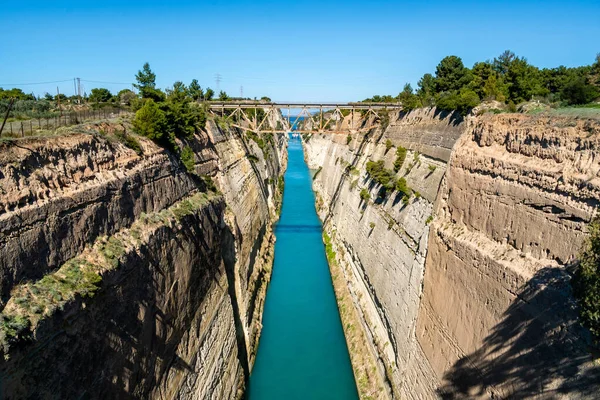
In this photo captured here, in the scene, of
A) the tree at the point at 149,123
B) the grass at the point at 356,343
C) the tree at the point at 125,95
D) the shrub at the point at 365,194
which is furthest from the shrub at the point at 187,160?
the tree at the point at 125,95

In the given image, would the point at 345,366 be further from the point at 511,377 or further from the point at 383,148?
the point at 383,148

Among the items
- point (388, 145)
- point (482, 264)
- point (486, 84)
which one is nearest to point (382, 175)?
point (388, 145)

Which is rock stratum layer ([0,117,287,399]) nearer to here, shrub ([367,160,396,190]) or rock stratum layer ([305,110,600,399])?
rock stratum layer ([305,110,600,399])

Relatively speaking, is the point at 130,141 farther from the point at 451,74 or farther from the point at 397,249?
the point at 451,74

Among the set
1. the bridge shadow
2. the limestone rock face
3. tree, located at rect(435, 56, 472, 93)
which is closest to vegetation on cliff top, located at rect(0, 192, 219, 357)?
the limestone rock face

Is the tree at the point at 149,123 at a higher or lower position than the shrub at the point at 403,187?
higher

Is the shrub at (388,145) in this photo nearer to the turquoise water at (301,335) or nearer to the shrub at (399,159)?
the shrub at (399,159)

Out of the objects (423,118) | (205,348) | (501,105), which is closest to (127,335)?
(205,348)
